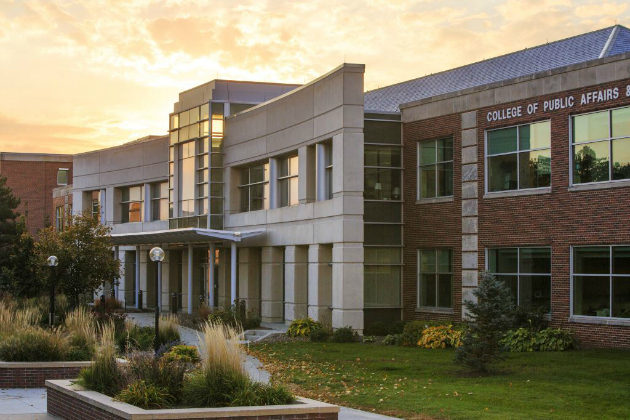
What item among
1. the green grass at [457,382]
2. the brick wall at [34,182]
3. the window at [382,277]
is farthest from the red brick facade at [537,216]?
the brick wall at [34,182]

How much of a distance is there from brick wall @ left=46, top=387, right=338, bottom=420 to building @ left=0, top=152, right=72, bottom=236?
7242 centimetres

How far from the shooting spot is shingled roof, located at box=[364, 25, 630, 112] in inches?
1189

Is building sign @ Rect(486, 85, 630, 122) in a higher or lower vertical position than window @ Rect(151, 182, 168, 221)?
higher

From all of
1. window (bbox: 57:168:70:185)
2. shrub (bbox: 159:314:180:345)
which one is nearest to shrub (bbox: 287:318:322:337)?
shrub (bbox: 159:314:180:345)

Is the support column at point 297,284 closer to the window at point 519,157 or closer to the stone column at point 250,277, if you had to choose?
the stone column at point 250,277

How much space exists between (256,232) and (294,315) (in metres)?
4.62

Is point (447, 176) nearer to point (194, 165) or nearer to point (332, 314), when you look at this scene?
point (332, 314)

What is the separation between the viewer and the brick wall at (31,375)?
1959cm

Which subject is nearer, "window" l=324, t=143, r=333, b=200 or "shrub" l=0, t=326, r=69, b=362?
"shrub" l=0, t=326, r=69, b=362

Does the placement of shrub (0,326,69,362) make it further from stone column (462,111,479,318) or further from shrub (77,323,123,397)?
stone column (462,111,479,318)

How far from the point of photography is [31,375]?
19.8 m

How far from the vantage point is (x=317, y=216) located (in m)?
34.4

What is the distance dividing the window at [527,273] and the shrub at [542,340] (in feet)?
4.43

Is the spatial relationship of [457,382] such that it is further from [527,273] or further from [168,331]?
[168,331]
